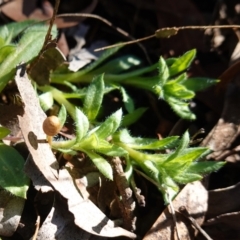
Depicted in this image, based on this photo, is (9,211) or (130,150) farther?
(130,150)

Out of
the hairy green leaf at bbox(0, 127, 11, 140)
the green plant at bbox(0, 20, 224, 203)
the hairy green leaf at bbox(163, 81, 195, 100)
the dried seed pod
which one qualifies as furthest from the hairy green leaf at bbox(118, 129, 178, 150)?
the hairy green leaf at bbox(0, 127, 11, 140)

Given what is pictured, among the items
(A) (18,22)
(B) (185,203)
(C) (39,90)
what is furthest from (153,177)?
(A) (18,22)

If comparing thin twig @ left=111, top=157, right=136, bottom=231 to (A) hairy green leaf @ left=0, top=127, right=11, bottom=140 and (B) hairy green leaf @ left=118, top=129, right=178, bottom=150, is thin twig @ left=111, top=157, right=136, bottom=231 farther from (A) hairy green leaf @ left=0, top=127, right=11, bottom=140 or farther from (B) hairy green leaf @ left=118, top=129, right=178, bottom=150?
(A) hairy green leaf @ left=0, top=127, right=11, bottom=140

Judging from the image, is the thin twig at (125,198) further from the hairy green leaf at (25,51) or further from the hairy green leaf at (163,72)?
the hairy green leaf at (25,51)

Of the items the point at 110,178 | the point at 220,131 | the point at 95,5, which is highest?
the point at 95,5

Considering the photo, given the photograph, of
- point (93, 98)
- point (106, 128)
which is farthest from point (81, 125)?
point (93, 98)

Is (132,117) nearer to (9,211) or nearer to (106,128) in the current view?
(106,128)

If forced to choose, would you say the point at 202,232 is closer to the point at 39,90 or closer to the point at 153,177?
the point at 153,177
